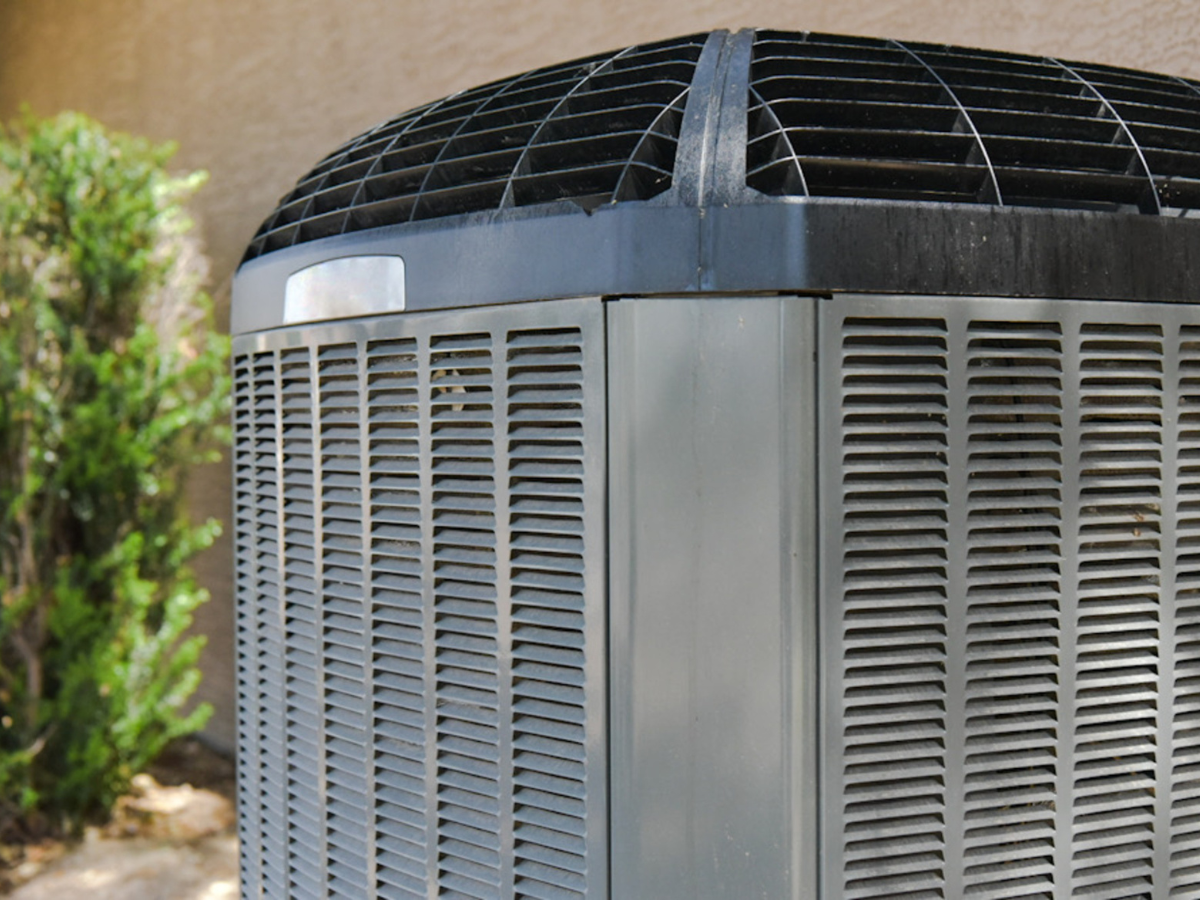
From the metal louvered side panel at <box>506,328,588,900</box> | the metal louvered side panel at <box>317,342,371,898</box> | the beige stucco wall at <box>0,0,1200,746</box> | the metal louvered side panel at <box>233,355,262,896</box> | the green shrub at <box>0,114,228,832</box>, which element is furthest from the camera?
the green shrub at <box>0,114,228,832</box>

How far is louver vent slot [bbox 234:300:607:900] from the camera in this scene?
1.29 meters

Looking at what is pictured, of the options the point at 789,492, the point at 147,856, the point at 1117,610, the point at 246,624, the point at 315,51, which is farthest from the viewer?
the point at 315,51

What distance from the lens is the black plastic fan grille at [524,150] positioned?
4.47ft

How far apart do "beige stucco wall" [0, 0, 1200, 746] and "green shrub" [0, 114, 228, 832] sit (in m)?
0.67

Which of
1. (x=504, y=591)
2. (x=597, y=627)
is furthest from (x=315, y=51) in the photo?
(x=597, y=627)

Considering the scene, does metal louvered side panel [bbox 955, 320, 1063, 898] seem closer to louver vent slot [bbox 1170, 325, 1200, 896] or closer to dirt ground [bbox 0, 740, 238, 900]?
louver vent slot [bbox 1170, 325, 1200, 896]

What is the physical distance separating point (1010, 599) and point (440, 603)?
0.71m

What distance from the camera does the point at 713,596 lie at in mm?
1220

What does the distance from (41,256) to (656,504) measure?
3.26 meters

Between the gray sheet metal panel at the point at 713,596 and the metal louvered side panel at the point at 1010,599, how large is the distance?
0.04 meters

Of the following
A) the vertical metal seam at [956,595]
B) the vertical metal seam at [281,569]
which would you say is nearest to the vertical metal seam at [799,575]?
the vertical metal seam at [956,595]

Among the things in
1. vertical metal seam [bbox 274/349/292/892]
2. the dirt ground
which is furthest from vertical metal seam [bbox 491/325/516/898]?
the dirt ground

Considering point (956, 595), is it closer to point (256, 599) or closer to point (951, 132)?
point (951, 132)

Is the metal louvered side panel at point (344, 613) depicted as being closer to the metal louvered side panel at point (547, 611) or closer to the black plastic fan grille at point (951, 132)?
the metal louvered side panel at point (547, 611)
